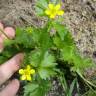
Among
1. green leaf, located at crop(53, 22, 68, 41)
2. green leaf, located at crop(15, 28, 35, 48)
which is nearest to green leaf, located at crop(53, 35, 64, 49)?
green leaf, located at crop(53, 22, 68, 41)

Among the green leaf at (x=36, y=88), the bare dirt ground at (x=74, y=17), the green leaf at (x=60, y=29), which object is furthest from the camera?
the bare dirt ground at (x=74, y=17)

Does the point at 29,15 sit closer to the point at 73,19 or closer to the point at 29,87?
the point at 73,19

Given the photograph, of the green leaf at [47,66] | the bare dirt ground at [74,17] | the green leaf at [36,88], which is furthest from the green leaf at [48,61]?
the bare dirt ground at [74,17]

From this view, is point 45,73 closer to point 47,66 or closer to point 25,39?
point 47,66

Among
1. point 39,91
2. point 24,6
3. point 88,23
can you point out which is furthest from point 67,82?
point 24,6

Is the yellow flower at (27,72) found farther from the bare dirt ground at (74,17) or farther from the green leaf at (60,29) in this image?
the bare dirt ground at (74,17)

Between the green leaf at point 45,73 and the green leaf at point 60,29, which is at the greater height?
the green leaf at point 60,29

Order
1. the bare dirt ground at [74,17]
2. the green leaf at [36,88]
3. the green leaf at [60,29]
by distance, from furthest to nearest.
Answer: the bare dirt ground at [74,17] < the green leaf at [36,88] < the green leaf at [60,29]

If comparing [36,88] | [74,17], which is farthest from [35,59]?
[74,17]
